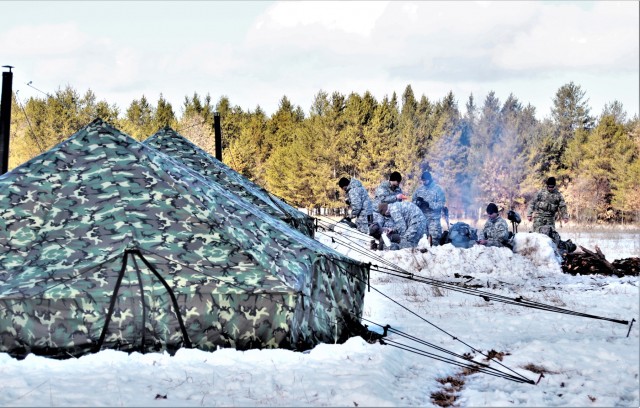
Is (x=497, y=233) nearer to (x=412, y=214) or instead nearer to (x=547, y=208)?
(x=412, y=214)

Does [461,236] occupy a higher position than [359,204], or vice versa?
[359,204]

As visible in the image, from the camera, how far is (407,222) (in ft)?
53.2

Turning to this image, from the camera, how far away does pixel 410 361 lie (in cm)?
722

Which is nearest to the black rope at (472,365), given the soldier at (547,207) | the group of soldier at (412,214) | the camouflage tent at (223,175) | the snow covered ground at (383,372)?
the snow covered ground at (383,372)

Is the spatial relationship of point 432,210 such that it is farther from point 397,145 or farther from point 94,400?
point 397,145

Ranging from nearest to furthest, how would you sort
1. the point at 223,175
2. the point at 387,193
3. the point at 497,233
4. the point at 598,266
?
the point at 223,175, the point at 598,266, the point at 497,233, the point at 387,193

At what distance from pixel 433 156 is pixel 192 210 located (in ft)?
165

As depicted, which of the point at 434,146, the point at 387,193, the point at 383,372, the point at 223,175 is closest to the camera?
the point at 383,372

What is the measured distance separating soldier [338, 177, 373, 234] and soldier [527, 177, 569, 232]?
12.4 feet

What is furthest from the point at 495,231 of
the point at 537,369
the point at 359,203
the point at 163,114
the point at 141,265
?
the point at 163,114

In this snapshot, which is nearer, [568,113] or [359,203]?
[359,203]

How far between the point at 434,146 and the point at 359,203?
4121 cm

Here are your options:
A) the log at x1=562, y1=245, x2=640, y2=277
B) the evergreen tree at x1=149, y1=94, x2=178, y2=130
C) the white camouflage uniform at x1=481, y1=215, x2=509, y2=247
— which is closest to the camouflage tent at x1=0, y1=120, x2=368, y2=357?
the white camouflage uniform at x1=481, y1=215, x2=509, y2=247

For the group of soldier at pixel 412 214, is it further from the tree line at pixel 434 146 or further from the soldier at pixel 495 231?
the tree line at pixel 434 146
